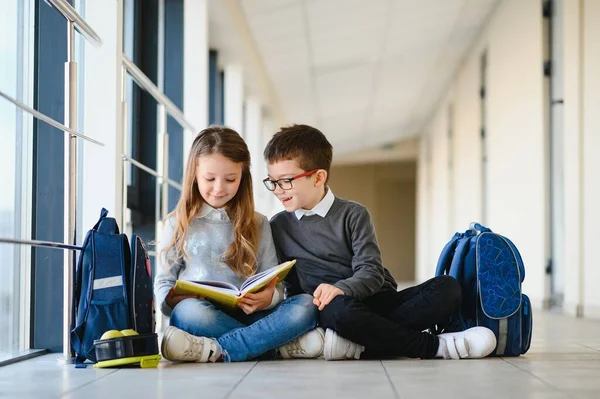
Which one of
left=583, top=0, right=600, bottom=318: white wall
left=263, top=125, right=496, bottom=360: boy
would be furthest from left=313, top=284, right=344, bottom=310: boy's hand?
left=583, top=0, right=600, bottom=318: white wall

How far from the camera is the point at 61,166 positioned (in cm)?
209

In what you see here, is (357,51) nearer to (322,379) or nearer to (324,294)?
(324,294)

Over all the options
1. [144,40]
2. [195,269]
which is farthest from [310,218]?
[144,40]

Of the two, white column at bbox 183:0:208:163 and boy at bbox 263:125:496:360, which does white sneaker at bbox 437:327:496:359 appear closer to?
boy at bbox 263:125:496:360

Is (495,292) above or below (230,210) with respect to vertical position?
below

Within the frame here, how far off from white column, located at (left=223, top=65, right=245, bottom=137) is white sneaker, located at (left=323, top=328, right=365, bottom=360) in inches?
142

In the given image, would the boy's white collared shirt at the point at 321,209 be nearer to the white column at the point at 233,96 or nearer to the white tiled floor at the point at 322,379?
the white tiled floor at the point at 322,379

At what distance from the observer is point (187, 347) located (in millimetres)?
1839

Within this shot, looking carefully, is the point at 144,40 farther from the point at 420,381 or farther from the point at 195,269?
the point at 420,381

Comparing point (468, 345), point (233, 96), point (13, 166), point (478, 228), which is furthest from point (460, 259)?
point (233, 96)

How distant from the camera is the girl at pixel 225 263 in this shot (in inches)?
74.2

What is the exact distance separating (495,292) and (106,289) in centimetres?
85

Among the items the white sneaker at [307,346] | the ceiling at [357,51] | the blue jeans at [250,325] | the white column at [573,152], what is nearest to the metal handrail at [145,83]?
the blue jeans at [250,325]

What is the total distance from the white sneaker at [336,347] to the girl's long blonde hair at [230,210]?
0.24 metres
